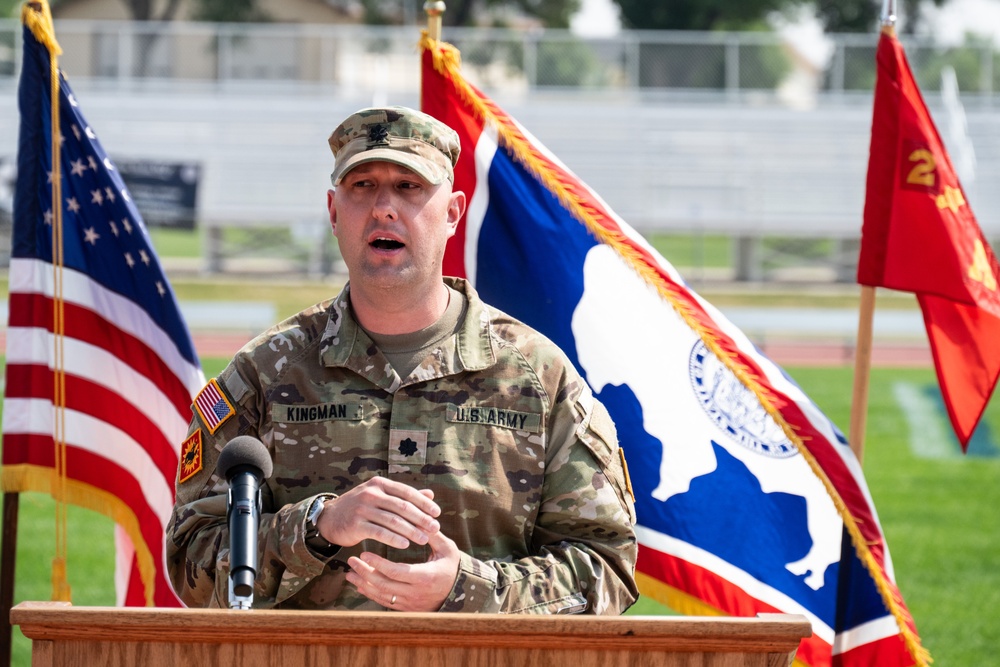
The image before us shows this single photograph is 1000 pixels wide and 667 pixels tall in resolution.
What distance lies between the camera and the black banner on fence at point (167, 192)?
23.0m

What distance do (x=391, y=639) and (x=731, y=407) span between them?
Answer: 1.83 metres

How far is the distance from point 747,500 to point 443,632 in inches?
69.8

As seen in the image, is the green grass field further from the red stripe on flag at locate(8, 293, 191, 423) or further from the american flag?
the red stripe on flag at locate(8, 293, 191, 423)

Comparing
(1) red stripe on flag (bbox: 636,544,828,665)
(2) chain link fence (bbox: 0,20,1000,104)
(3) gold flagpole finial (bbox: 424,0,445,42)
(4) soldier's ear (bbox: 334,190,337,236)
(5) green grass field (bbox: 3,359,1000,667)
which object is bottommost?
(5) green grass field (bbox: 3,359,1000,667)

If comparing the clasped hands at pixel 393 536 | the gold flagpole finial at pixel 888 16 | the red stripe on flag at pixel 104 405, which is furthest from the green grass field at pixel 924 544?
the gold flagpole finial at pixel 888 16

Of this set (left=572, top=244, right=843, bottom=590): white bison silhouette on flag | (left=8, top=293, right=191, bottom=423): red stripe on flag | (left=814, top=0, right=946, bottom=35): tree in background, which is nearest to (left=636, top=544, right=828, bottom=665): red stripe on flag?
(left=572, top=244, right=843, bottom=590): white bison silhouette on flag

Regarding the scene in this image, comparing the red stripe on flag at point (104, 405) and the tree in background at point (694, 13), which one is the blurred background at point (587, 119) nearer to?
the tree in background at point (694, 13)

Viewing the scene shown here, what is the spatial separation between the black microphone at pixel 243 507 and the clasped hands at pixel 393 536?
0.26m

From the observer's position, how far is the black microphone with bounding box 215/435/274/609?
6.36 feet

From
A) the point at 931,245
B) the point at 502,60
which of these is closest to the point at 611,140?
the point at 502,60

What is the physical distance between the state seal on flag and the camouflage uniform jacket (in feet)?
2.96

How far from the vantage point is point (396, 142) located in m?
2.75

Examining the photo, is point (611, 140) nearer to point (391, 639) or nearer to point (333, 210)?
point (333, 210)

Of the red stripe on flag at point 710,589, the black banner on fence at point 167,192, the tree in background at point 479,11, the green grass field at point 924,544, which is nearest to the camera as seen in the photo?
the red stripe on flag at point 710,589
